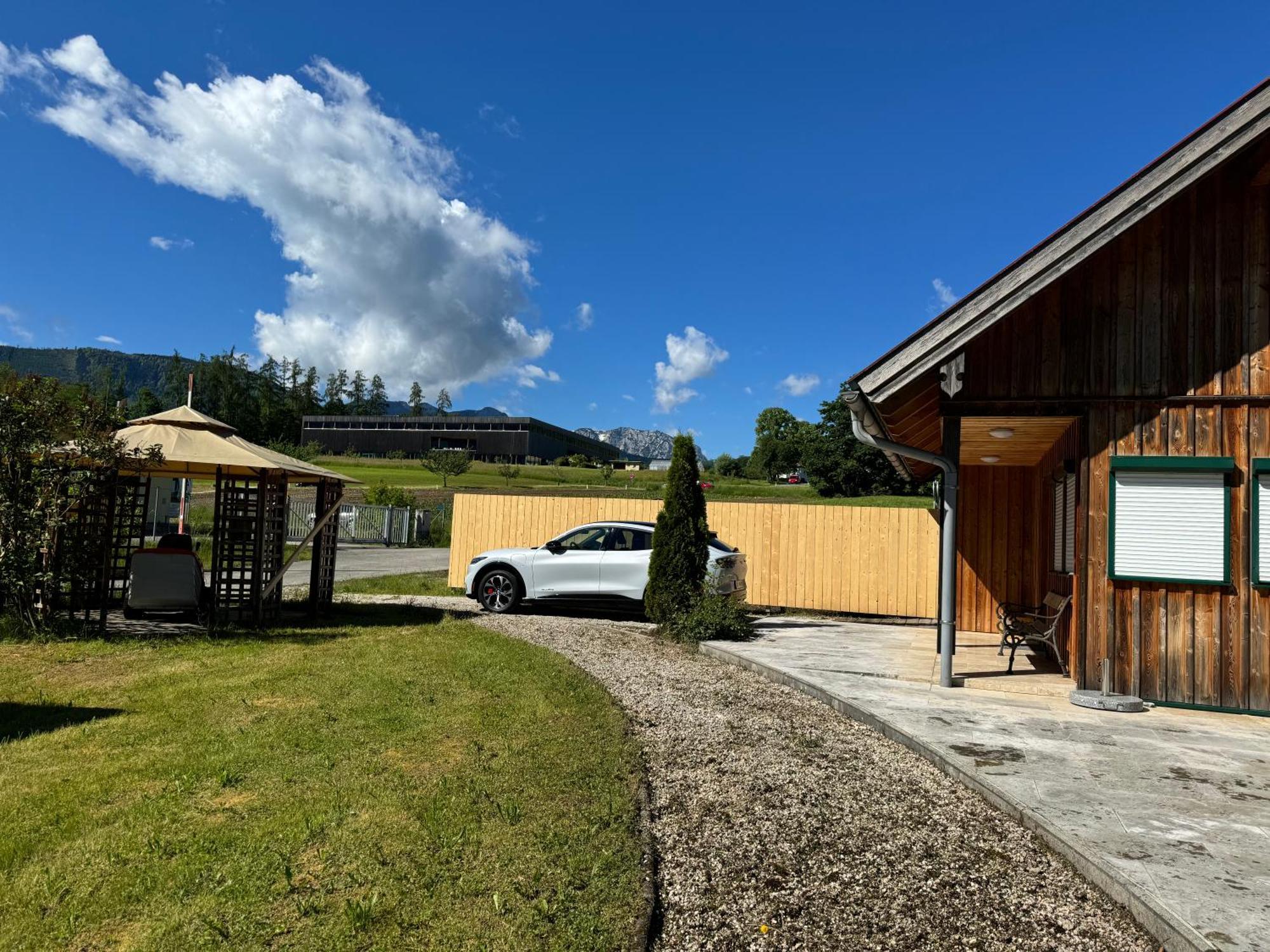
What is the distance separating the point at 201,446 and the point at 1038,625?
9793 millimetres

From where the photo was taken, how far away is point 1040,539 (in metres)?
10.5

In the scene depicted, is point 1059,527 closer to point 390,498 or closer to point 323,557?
point 323,557

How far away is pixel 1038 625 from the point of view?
8188mm

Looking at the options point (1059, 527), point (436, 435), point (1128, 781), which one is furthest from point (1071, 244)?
point (436, 435)

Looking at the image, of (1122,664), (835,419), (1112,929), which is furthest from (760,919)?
(835,419)

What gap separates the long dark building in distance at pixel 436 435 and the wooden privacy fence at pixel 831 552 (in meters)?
82.7

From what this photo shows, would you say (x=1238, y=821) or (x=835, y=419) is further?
(x=835, y=419)

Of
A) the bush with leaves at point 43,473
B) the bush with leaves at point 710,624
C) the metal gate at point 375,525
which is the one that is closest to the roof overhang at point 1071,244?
the bush with leaves at point 710,624

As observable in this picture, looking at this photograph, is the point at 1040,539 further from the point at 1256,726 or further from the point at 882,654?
the point at 1256,726

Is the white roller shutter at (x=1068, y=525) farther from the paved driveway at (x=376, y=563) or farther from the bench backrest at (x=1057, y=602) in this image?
the paved driveway at (x=376, y=563)

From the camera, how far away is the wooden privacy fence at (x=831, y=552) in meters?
12.9

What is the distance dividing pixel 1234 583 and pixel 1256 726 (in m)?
1.09

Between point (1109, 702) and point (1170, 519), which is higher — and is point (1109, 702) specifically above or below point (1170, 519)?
below

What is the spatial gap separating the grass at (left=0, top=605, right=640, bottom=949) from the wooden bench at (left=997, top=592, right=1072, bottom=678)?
4300 millimetres
